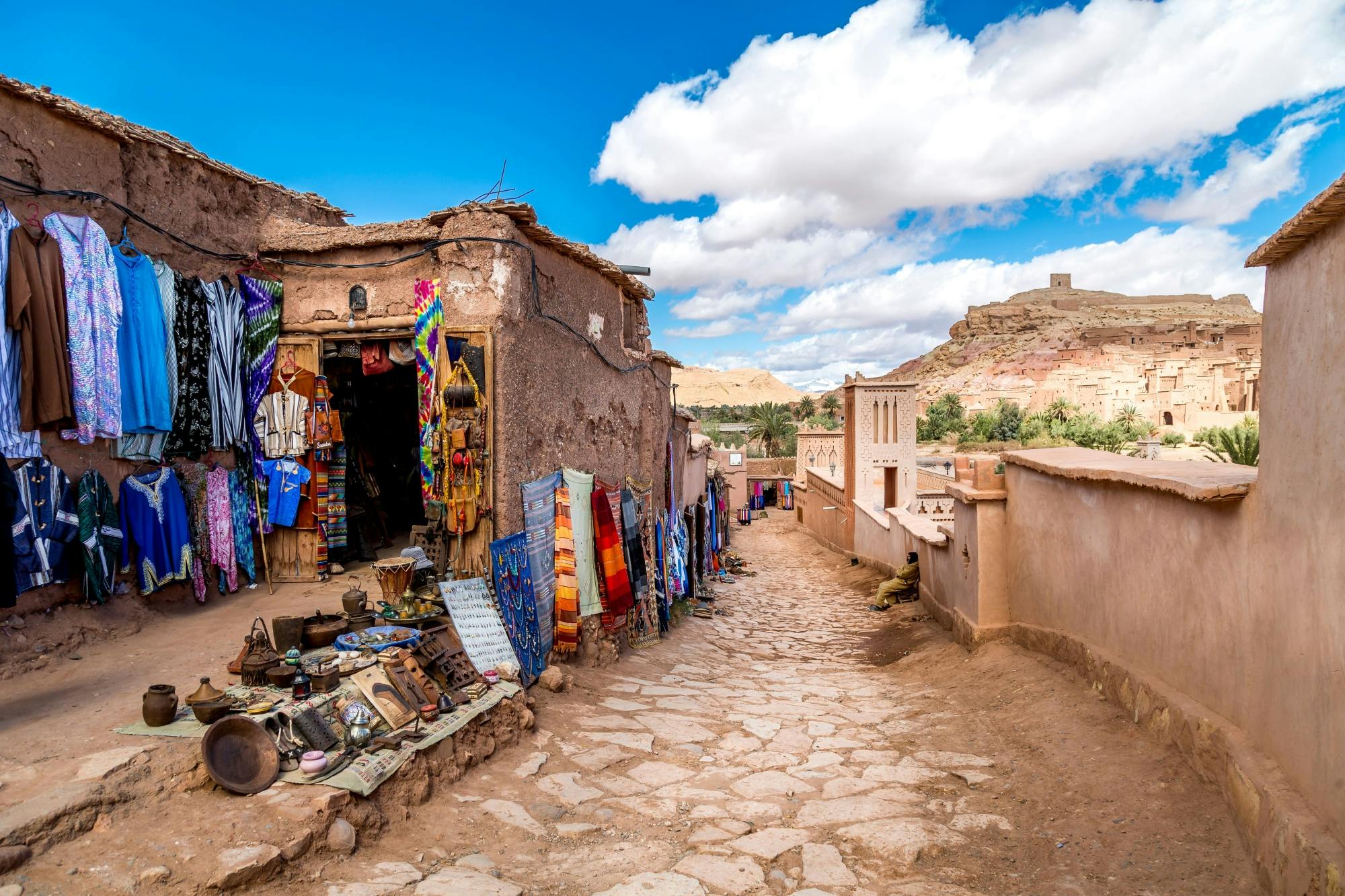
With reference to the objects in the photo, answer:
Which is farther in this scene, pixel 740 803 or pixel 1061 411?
pixel 1061 411

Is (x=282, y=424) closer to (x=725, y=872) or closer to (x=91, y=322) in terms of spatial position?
(x=91, y=322)

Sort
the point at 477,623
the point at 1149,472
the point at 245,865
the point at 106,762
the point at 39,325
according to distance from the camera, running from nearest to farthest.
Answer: the point at 245,865 → the point at 106,762 → the point at 1149,472 → the point at 39,325 → the point at 477,623

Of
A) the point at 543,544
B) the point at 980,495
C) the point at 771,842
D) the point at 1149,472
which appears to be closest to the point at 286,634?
the point at 543,544

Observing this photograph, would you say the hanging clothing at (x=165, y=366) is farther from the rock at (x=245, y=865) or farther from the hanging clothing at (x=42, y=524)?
the rock at (x=245, y=865)

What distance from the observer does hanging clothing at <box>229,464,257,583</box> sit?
6.82 meters

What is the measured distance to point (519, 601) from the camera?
632 centimetres

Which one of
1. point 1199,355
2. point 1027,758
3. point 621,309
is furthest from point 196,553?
point 1199,355

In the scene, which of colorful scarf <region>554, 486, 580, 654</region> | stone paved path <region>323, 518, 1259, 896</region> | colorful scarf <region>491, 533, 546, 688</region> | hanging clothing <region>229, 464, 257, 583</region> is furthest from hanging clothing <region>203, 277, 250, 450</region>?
stone paved path <region>323, 518, 1259, 896</region>

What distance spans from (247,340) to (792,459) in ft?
111

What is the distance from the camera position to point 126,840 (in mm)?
3131

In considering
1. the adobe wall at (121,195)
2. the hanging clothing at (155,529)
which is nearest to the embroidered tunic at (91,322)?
the adobe wall at (121,195)

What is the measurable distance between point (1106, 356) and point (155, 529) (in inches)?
2655

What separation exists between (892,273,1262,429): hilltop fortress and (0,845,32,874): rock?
1704 inches

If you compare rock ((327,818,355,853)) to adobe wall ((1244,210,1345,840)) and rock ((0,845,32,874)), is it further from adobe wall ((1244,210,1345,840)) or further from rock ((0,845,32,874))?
adobe wall ((1244,210,1345,840))
